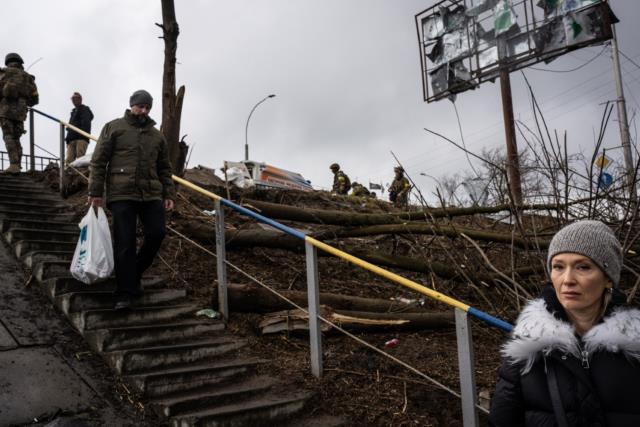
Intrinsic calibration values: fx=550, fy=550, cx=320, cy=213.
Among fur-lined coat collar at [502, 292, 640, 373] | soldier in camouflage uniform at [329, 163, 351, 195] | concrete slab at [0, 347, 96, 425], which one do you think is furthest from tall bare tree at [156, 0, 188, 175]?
soldier in camouflage uniform at [329, 163, 351, 195]

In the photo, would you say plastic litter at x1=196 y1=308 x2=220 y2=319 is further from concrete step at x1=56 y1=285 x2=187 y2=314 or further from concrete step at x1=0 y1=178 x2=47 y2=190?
concrete step at x1=0 y1=178 x2=47 y2=190

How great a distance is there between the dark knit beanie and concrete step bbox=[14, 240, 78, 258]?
5.73 feet

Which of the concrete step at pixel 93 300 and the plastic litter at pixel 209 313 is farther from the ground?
the concrete step at pixel 93 300

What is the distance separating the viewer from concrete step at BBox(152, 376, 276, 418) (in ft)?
11.5

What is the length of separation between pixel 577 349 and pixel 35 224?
5.76 meters

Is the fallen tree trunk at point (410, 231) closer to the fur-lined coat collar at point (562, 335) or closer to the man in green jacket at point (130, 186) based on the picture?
the man in green jacket at point (130, 186)

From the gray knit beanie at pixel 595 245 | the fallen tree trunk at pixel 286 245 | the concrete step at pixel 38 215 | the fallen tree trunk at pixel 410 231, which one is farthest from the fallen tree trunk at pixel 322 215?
the gray knit beanie at pixel 595 245

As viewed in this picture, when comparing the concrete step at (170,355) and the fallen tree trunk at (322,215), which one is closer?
the concrete step at (170,355)

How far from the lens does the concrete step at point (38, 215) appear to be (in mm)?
6176

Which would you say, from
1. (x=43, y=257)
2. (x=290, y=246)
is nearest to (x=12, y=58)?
(x=43, y=257)

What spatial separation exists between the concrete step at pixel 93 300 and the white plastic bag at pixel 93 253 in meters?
0.19

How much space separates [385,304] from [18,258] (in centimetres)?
354

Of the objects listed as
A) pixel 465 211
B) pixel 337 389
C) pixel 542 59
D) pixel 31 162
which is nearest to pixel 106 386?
pixel 337 389

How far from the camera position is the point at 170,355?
4117 mm
